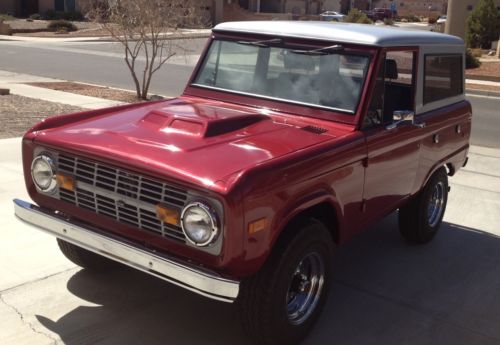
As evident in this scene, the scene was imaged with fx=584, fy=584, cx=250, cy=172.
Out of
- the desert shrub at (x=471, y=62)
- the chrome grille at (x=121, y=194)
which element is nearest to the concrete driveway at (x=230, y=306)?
the chrome grille at (x=121, y=194)

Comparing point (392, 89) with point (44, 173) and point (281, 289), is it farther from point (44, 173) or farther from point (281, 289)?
point (44, 173)

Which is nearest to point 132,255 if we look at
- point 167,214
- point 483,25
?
point 167,214

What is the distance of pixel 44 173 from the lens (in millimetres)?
3686

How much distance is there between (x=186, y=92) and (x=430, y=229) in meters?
2.59

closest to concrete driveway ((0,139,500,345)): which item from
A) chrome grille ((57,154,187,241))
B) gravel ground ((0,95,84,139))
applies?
chrome grille ((57,154,187,241))

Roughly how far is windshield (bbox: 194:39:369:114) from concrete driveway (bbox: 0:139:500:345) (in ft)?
4.76

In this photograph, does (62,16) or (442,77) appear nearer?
(442,77)

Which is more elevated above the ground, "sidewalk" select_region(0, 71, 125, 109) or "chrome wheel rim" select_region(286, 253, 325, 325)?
"chrome wheel rim" select_region(286, 253, 325, 325)

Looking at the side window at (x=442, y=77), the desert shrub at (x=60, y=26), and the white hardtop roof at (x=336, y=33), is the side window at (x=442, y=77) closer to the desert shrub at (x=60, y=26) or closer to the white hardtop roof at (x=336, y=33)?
the white hardtop roof at (x=336, y=33)

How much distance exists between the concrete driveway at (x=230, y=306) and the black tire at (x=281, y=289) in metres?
0.32

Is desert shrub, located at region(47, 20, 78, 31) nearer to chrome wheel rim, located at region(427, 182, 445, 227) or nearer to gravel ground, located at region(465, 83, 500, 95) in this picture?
gravel ground, located at region(465, 83, 500, 95)

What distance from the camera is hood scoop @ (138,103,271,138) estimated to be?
366cm

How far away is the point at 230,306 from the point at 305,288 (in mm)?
637

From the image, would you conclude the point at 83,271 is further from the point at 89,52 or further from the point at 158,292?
the point at 89,52
